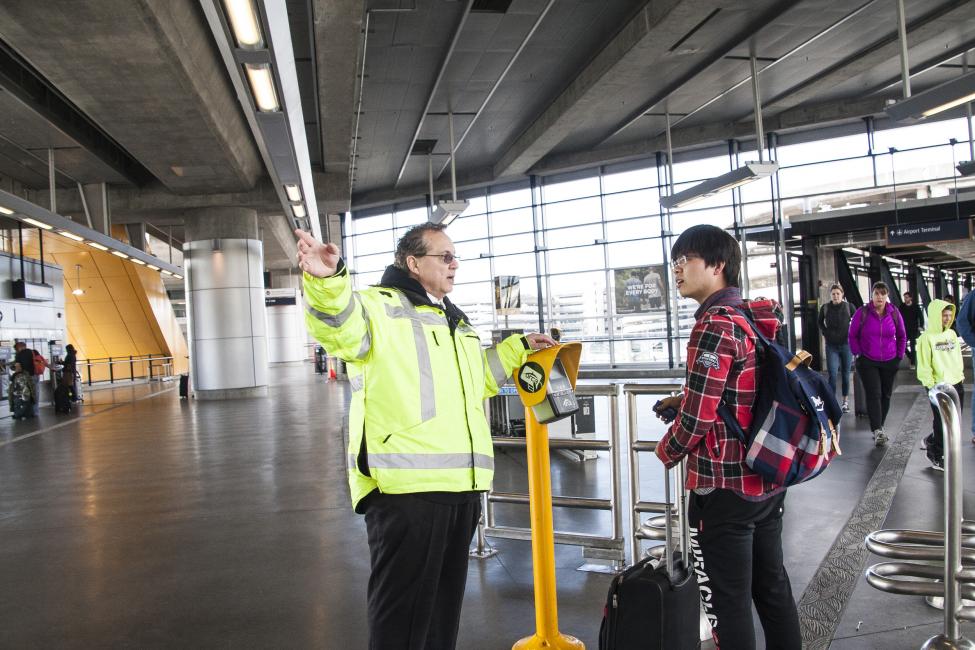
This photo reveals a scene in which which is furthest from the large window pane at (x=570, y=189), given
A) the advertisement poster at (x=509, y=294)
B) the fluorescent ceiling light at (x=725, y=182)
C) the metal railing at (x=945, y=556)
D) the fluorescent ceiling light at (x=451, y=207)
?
the metal railing at (x=945, y=556)

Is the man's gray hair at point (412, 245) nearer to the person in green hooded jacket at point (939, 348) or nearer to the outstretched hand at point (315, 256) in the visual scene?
the outstretched hand at point (315, 256)

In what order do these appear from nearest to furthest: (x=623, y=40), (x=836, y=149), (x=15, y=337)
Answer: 1. (x=623, y=40)
2. (x=15, y=337)
3. (x=836, y=149)

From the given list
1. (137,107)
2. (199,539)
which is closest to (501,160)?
(137,107)

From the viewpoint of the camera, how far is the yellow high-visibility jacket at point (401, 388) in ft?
6.18

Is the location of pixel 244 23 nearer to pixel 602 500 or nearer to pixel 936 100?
pixel 602 500

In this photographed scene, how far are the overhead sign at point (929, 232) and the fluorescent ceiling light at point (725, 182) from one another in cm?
474

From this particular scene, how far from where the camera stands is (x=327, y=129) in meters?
11.9

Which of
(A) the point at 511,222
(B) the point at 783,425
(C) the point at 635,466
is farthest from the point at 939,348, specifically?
(A) the point at 511,222

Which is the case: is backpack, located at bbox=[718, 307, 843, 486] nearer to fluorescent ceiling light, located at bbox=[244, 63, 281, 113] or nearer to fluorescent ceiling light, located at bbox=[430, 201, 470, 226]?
fluorescent ceiling light, located at bbox=[244, 63, 281, 113]

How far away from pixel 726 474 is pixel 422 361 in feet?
3.05

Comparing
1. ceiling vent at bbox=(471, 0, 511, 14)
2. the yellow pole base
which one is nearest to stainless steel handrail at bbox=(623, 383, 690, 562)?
the yellow pole base

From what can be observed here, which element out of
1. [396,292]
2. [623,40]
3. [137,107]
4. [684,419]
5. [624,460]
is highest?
[623,40]

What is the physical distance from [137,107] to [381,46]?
3660 millimetres

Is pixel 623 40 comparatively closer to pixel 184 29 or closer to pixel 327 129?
pixel 327 129
